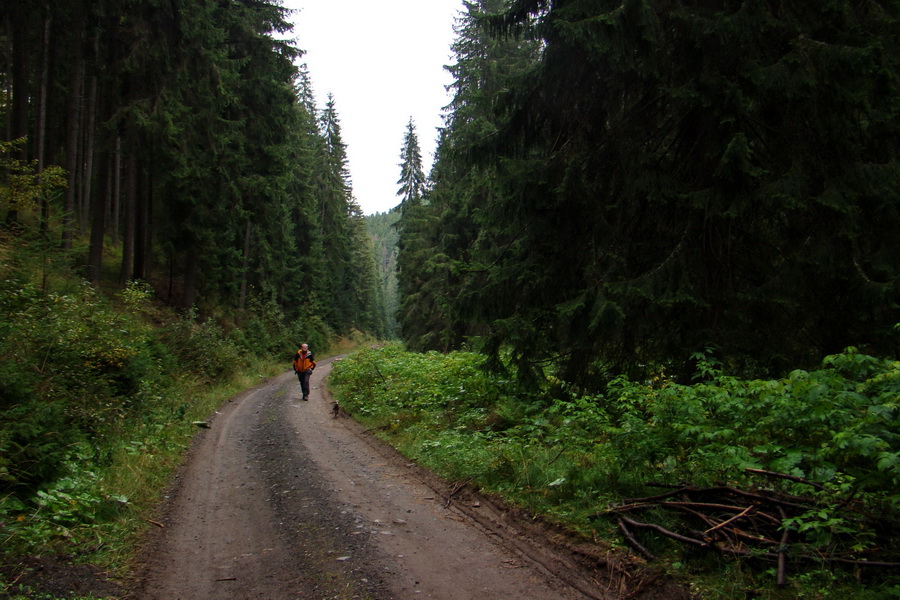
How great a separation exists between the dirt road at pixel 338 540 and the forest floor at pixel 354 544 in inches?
0.6

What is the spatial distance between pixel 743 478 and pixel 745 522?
52 cm

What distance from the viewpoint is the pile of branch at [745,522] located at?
336 centimetres

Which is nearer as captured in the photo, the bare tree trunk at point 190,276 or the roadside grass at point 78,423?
Result: the roadside grass at point 78,423

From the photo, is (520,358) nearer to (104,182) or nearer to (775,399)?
(775,399)

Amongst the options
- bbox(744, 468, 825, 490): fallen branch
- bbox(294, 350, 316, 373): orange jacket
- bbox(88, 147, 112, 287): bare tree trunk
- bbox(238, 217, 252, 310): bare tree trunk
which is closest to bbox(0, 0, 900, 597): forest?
bbox(744, 468, 825, 490): fallen branch

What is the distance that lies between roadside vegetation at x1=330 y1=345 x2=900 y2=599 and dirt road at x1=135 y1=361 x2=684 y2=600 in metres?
0.54

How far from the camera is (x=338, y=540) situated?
4965mm

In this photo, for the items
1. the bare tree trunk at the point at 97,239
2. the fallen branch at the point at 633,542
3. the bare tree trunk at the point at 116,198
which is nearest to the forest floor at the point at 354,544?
→ the fallen branch at the point at 633,542

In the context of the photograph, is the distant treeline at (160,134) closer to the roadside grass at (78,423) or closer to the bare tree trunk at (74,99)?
the bare tree trunk at (74,99)

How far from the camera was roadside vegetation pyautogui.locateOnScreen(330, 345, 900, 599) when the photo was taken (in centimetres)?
329

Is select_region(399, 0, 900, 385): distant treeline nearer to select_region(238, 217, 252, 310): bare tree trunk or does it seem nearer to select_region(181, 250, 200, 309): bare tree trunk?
select_region(181, 250, 200, 309): bare tree trunk

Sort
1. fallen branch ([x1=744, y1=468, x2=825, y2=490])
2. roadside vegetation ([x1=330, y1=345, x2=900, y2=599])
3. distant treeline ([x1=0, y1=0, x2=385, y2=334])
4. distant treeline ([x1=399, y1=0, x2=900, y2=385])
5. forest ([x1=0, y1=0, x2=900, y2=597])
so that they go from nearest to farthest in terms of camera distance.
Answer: roadside vegetation ([x1=330, y1=345, x2=900, y2=599])
fallen branch ([x1=744, y1=468, x2=825, y2=490])
forest ([x1=0, y1=0, x2=900, y2=597])
distant treeline ([x1=399, y1=0, x2=900, y2=385])
distant treeline ([x1=0, y1=0, x2=385, y2=334])

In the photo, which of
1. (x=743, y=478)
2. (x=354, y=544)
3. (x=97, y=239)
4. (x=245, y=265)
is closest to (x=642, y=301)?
(x=743, y=478)

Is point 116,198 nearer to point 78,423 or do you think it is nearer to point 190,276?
point 190,276
